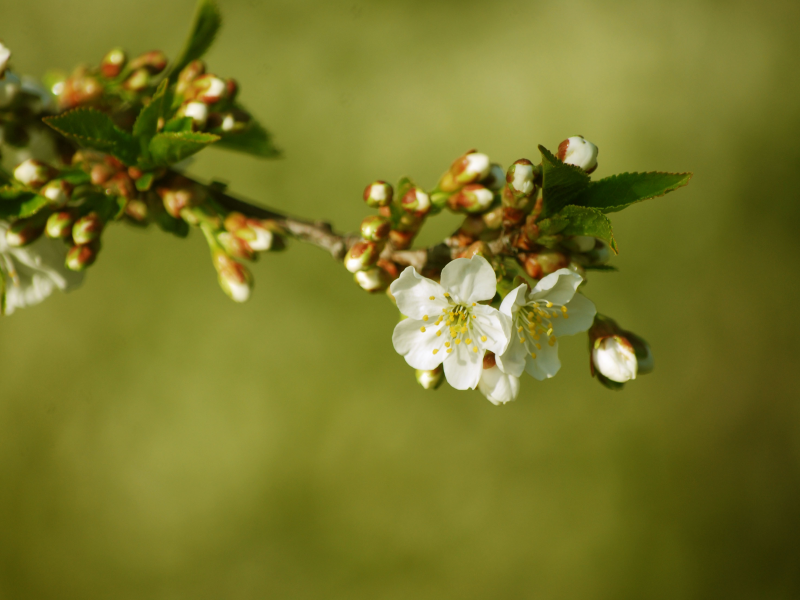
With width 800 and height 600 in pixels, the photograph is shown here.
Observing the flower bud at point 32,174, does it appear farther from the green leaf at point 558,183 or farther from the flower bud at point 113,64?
the green leaf at point 558,183

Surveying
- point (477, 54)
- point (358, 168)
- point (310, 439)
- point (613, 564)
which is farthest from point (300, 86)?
point (613, 564)

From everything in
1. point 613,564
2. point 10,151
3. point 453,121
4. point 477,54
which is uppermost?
point 477,54

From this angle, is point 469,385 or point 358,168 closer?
point 469,385

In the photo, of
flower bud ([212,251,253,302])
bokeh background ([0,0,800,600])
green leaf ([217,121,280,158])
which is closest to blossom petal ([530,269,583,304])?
flower bud ([212,251,253,302])

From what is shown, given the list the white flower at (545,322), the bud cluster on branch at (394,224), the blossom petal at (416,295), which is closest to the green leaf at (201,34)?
the bud cluster on branch at (394,224)

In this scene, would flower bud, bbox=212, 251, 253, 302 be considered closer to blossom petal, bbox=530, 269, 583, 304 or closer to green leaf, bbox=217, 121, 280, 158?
green leaf, bbox=217, 121, 280, 158

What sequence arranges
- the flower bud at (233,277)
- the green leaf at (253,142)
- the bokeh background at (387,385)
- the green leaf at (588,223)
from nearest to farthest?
the green leaf at (588,223), the flower bud at (233,277), the green leaf at (253,142), the bokeh background at (387,385)

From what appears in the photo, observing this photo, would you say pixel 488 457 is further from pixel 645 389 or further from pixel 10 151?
pixel 10 151
